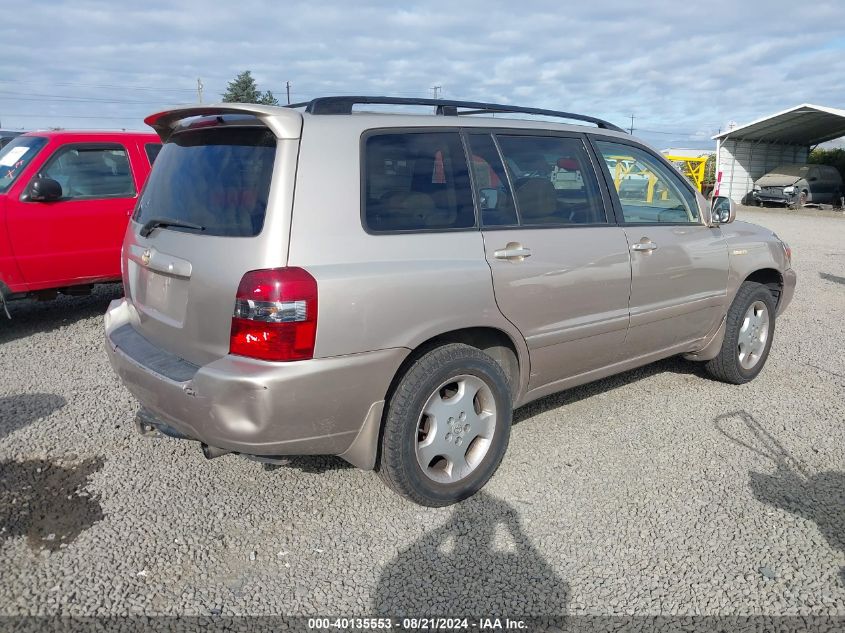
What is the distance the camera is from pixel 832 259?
11.9 m

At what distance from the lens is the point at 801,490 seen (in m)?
3.46

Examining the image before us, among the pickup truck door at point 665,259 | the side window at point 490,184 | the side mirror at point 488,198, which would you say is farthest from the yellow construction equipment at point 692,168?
the side mirror at point 488,198

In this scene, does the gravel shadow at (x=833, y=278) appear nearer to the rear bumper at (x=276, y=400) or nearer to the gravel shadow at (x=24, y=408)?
the rear bumper at (x=276, y=400)

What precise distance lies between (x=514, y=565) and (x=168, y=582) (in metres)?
1.44

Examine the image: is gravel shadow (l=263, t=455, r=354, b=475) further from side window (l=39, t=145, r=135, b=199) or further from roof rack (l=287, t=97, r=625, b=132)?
side window (l=39, t=145, r=135, b=199)

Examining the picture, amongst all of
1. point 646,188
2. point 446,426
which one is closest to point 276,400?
point 446,426

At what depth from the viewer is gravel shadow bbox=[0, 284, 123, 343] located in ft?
21.2

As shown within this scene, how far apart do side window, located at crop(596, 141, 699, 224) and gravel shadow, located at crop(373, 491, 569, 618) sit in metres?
2.09

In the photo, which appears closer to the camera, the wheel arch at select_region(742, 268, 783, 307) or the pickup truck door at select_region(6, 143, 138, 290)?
the wheel arch at select_region(742, 268, 783, 307)

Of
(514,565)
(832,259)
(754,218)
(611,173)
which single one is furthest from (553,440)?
(754,218)

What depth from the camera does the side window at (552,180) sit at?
356 centimetres

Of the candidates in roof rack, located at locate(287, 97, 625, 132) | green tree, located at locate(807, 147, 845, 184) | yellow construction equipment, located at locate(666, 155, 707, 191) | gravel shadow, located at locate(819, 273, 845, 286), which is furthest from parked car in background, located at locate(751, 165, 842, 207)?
roof rack, located at locate(287, 97, 625, 132)

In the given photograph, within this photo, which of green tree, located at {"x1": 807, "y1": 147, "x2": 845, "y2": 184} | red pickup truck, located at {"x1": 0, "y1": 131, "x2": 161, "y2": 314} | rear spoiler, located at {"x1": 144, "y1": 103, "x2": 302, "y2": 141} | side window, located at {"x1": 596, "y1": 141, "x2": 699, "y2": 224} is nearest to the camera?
rear spoiler, located at {"x1": 144, "y1": 103, "x2": 302, "y2": 141}

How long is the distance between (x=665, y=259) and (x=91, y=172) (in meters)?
5.37
